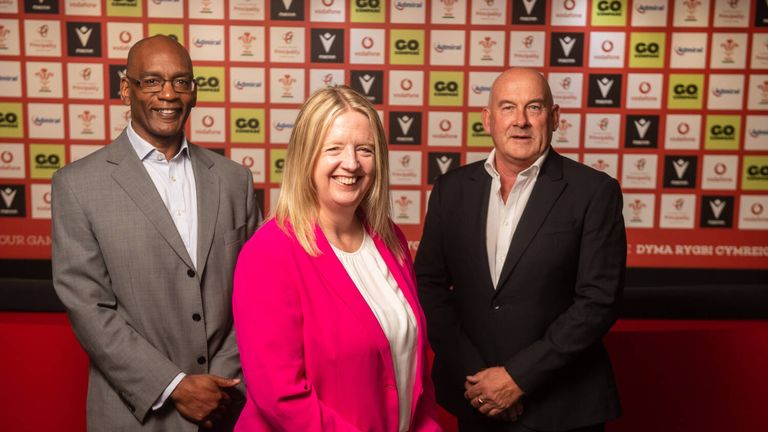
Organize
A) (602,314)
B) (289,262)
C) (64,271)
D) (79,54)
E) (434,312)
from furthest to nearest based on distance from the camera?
(79,54) → (434,312) → (602,314) → (64,271) → (289,262)

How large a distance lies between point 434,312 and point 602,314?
0.46 meters

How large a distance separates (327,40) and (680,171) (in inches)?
91.3

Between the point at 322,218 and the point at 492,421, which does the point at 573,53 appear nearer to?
the point at 492,421

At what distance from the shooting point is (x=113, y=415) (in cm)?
171

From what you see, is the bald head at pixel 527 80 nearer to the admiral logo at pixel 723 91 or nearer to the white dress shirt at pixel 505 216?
the white dress shirt at pixel 505 216

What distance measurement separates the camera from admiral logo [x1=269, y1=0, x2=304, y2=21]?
402 cm

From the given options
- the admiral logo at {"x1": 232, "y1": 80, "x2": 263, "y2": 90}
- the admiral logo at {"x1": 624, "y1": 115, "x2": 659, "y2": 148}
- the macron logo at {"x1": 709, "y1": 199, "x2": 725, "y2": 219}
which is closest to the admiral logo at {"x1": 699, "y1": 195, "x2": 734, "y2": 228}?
the macron logo at {"x1": 709, "y1": 199, "x2": 725, "y2": 219}

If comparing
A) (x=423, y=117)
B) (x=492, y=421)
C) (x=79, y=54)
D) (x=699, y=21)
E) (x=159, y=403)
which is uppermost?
(x=699, y=21)

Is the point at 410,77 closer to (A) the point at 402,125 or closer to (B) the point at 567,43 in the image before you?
(A) the point at 402,125

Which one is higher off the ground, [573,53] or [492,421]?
[573,53]

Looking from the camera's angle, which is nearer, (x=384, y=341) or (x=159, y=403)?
(x=384, y=341)

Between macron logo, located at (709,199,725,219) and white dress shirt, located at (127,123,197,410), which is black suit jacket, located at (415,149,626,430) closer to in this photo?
white dress shirt, located at (127,123,197,410)

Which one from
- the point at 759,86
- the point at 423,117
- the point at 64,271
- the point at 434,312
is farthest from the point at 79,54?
the point at 759,86

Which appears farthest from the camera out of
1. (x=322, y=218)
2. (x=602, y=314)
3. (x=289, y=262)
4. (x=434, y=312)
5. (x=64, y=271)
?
(x=434, y=312)
